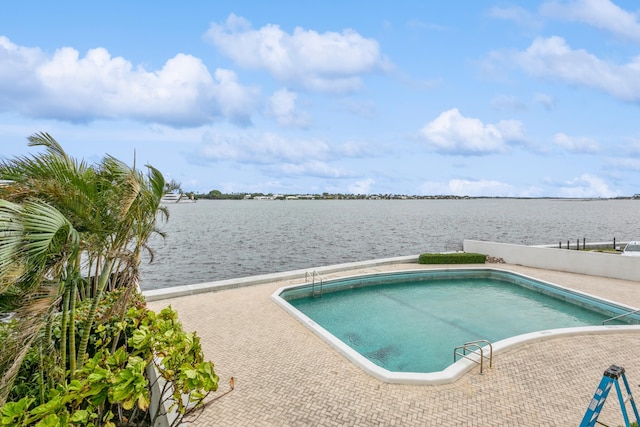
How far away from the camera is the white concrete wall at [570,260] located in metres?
16.5

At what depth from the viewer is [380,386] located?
23.6 feet

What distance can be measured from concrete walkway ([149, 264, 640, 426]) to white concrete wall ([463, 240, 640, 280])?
27.7 ft

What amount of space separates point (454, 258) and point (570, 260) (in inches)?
219

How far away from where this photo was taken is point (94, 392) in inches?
137

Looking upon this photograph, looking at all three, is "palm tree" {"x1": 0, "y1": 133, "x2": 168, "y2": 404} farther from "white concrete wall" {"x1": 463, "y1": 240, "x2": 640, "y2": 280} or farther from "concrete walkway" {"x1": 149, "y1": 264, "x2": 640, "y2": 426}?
"white concrete wall" {"x1": 463, "y1": 240, "x2": 640, "y2": 280}

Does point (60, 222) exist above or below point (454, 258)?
above

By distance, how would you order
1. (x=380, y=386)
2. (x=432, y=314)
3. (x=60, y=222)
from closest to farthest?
1. (x=60, y=222)
2. (x=380, y=386)
3. (x=432, y=314)

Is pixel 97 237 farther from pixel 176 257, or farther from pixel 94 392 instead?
pixel 176 257

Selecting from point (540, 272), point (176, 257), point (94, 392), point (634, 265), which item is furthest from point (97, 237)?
point (176, 257)

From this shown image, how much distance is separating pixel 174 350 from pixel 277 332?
6.15 m

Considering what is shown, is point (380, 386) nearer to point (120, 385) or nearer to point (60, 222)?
point (120, 385)

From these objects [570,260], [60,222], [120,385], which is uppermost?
[60,222]

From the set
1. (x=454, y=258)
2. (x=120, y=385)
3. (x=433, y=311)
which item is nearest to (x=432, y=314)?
(x=433, y=311)

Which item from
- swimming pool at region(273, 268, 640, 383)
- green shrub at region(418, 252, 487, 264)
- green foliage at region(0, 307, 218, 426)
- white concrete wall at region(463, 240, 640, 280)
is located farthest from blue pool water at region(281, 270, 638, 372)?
green foliage at region(0, 307, 218, 426)
